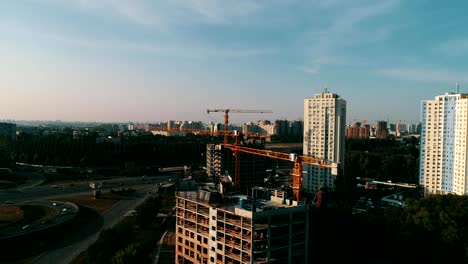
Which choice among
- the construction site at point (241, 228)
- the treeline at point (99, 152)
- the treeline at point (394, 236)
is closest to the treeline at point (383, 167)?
the treeline at point (394, 236)

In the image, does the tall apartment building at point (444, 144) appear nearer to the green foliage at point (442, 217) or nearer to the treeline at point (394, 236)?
the green foliage at point (442, 217)

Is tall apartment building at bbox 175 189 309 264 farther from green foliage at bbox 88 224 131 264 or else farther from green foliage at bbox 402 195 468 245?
green foliage at bbox 402 195 468 245

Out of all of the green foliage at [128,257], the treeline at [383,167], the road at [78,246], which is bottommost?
the road at [78,246]

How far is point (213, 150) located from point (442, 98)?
51.5 ft

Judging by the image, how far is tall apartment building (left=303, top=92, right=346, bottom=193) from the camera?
27058 mm

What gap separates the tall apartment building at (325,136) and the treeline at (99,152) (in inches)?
616

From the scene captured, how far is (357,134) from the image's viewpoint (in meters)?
66.6

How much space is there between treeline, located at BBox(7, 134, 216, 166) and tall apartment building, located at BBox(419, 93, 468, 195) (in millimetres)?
22125

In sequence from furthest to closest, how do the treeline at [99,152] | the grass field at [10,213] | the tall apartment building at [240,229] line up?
the treeline at [99,152] < the grass field at [10,213] < the tall apartment building at [240,229]

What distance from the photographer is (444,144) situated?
82.9 ft

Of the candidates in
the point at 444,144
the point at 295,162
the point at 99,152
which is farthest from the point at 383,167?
the point at 99,152

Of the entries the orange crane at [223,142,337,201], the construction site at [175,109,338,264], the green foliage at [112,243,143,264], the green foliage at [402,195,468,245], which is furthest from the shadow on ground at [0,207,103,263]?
the green foliage at [402,195,468,245]

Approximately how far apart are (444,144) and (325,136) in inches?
297

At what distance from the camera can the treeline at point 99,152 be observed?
1439 inches
